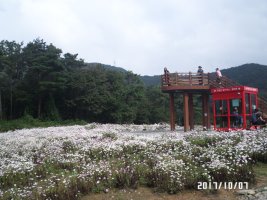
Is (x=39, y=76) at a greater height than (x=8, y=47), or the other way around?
(x=8, y=47)

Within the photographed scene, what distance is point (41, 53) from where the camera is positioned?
60719mm

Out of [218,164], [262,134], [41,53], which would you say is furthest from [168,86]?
[41,53]

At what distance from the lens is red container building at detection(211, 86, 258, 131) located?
75.9ft

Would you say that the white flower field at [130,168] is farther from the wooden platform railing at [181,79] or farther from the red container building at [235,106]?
the wooden platform railing at [181,79]

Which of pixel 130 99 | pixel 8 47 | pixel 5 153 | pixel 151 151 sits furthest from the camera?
pixel 8 47

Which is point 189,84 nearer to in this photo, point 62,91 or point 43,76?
point 62,91

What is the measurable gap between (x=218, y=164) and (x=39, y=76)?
51.5 meters

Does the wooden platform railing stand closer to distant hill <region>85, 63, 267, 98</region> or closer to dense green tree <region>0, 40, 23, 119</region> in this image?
dense green tree <region>0, 40, 23, 119</region>

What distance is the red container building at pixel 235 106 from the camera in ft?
75.9

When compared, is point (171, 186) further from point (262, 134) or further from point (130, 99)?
point (130, 99)
